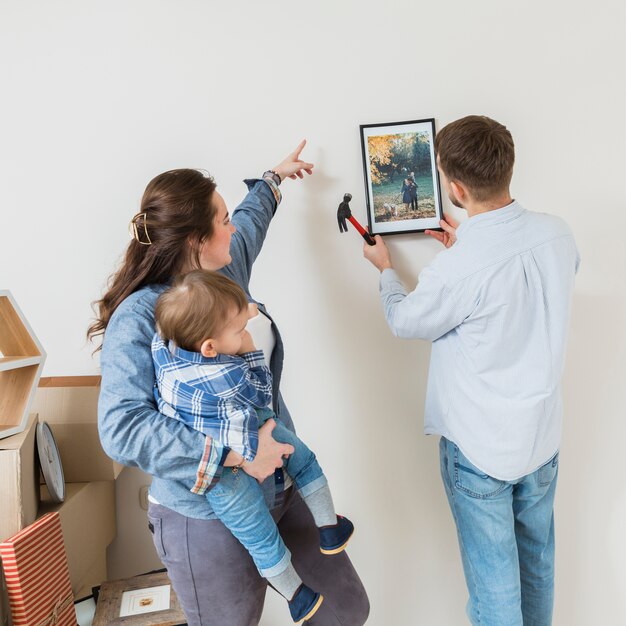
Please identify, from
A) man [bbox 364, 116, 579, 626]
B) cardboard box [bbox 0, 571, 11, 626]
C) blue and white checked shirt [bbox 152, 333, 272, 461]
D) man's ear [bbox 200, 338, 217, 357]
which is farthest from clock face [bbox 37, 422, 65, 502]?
man [bbox 364, 116, 579, 626]

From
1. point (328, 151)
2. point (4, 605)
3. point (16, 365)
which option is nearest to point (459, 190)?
point (328, 151)

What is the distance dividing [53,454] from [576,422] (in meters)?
1.67

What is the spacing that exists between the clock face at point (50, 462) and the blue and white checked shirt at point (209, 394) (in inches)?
21.7

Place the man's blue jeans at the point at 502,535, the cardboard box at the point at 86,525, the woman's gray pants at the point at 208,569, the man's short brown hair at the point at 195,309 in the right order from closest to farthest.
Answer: the man's short brown hair at the point at 195,309, the woman's gray pants at the point at 208,569, the man's blue jeans at the point at 502,535, the cardboard box at the point at 86,525

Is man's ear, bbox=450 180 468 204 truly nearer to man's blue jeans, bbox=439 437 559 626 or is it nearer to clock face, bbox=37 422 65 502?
man's blue jeans, bbox=439 437 559 626

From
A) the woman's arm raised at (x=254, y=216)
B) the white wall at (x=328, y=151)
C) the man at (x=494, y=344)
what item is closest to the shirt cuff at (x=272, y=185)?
the woman's arm raised at (x=254, y=216)

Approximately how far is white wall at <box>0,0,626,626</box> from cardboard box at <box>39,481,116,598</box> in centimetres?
41

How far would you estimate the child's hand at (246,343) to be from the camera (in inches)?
52.6

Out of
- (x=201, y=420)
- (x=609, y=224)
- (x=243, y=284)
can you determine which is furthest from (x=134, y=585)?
(x=609, y=224)

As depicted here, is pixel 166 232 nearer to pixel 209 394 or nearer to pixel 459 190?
pixel 209 394

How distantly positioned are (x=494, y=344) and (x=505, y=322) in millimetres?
62

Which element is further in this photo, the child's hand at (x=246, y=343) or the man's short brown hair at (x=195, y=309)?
the child's hand at (x=246, y=343)

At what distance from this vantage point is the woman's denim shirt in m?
1.24

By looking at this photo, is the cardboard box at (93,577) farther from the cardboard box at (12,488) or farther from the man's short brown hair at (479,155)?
the man's short brown hair at (479,155)
